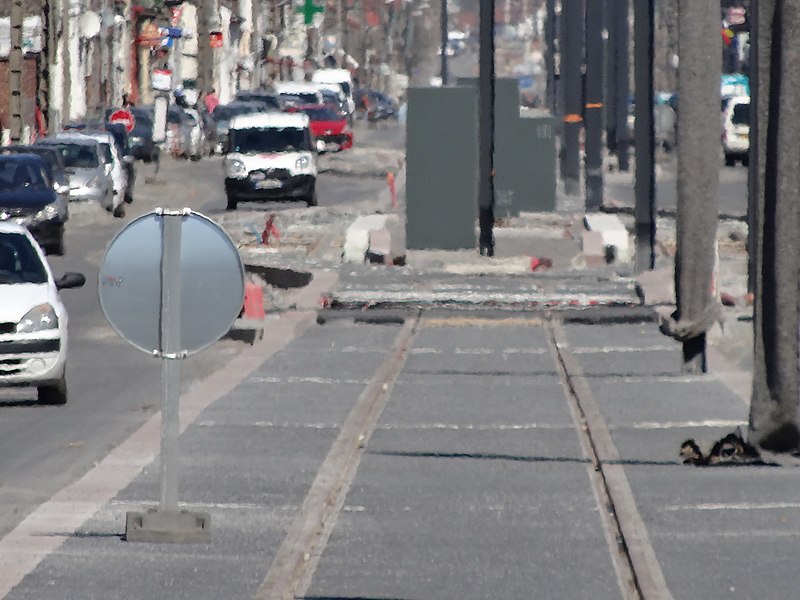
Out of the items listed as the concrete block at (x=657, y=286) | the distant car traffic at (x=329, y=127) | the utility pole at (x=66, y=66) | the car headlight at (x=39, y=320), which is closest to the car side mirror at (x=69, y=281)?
the car headlight at (x=39, y=320)

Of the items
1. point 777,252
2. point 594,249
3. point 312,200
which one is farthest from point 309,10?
point 777,252

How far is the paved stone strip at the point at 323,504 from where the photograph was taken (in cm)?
937

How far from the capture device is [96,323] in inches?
959

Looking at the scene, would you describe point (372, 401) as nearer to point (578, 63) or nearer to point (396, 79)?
point (578, 63)

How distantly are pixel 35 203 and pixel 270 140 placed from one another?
520 inches

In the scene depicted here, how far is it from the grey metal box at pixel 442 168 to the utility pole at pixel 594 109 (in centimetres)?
1174

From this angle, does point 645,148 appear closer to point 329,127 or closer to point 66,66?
point 329,127

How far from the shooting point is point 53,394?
55.7ft

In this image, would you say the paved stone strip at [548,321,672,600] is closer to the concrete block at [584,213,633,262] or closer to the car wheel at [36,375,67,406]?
the car wheel at [36,375,67,406]

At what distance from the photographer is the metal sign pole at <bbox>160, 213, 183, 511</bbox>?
10.2m

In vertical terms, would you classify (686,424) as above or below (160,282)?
below

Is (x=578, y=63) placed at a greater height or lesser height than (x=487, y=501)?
greater

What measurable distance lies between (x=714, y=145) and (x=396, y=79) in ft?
550

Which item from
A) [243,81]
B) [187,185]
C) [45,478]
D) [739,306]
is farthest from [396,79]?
[45,478]
